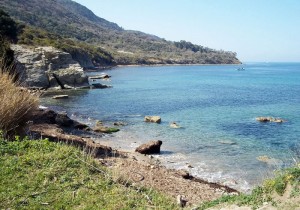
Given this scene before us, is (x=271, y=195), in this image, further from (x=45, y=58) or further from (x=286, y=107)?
(x=45, y=58)

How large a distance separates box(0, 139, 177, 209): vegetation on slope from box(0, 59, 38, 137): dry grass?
1.38m

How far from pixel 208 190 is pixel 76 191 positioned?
24.7ft

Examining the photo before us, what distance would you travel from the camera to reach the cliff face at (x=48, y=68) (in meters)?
49.1

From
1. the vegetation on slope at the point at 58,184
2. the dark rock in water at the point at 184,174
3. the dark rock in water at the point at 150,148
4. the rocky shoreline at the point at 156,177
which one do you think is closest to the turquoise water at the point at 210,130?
the dark rock in water at the point at 150,148

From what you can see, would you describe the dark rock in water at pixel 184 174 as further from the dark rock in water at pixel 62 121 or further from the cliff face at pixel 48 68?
the cliff face at pixel 48 68

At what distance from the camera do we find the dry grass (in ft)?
36.2

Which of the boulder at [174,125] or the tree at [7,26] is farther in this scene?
the tree at [7,26]

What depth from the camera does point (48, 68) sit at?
170 ft

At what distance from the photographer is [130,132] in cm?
2658

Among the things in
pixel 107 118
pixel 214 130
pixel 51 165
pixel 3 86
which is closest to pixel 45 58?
pixel 107 118

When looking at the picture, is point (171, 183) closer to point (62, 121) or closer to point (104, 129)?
point (104, 129)

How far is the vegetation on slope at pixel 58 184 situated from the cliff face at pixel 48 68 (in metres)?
40.5

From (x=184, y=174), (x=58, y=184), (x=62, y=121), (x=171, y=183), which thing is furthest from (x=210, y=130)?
(x=58, y=184)

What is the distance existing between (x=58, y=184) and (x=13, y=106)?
14.6 feet
